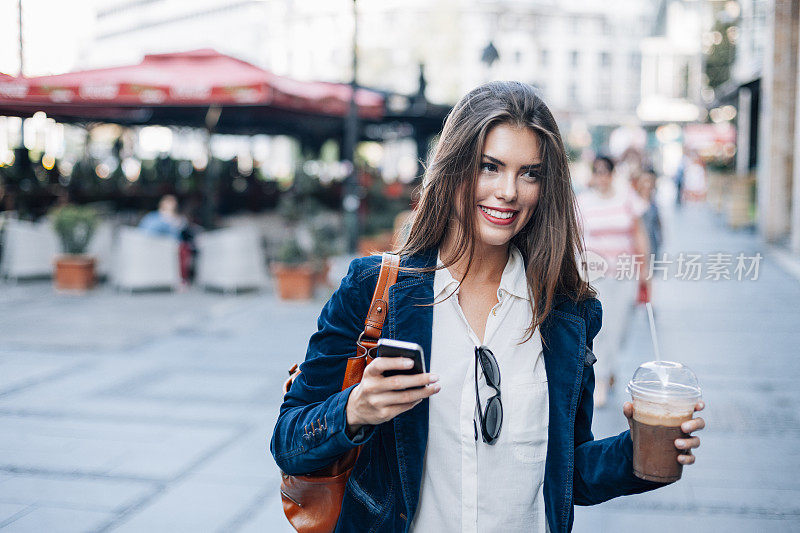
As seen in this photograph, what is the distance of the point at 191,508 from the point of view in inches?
144

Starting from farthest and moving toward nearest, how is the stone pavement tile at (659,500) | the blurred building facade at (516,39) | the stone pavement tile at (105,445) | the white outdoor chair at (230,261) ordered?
the blurred building facade at (516,39)
the white outdoor chair at (230,261)
the stone pavement tile at (105,445)
the stone pavement tile at (659,500)

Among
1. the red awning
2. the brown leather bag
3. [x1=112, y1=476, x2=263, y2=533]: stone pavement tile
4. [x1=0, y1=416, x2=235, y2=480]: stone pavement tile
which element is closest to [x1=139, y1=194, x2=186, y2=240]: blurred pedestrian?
the red awning

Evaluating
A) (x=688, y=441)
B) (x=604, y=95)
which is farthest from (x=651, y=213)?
(x=604, y=95)

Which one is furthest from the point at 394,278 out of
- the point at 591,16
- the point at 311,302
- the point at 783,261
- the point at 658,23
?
the point at 591,16

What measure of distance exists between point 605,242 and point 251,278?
598 cm

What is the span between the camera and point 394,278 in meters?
1.60

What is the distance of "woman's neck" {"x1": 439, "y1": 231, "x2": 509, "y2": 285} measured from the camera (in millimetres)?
1681

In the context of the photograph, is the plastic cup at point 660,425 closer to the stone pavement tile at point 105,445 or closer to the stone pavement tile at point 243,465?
the stone pavement tile at point 243,465

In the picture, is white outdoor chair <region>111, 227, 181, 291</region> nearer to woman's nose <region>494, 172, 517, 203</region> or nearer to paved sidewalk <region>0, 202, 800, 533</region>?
paved sidewalk <region>0, 202, 800, 533</region>

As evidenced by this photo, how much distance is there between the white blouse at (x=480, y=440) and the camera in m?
1.54

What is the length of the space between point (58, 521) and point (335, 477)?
2536 mm

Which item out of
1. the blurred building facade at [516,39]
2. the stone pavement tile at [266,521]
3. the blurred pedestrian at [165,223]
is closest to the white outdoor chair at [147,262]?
the blurred pedestrian at [165,223]

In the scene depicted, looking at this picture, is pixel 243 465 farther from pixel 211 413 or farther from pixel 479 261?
pixel 479 261

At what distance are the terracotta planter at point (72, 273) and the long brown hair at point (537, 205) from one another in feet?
29.9
